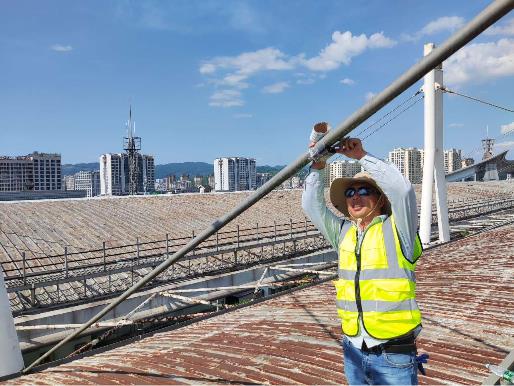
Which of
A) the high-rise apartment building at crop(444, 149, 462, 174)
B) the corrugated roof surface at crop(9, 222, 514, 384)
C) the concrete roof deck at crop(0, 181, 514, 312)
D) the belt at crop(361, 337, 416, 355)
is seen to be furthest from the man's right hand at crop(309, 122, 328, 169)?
the high-rise apartment building at crop(444, 149, 462, 174)

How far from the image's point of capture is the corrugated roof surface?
4371 mm

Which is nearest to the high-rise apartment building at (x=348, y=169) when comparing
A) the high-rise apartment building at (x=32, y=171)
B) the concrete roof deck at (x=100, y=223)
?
the concrete roof deck at (x=100, y=223)

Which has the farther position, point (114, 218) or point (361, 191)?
point (114, 218)

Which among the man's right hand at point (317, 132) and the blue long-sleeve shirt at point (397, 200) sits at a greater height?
the man's right hand at point (317, 132)

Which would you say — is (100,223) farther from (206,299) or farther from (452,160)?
(452,160)

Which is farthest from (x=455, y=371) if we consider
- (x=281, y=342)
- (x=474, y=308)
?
(x=474, y=308)

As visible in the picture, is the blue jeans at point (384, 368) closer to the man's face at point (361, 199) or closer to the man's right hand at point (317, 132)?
the man's face at point (361, 199)

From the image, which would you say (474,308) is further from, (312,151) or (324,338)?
(312,151)

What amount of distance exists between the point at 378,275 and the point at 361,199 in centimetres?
53

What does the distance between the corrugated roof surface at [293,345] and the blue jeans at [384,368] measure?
1.47 metres

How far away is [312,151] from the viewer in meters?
2.78

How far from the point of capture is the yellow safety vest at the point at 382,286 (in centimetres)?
260

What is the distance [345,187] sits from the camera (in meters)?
2.98

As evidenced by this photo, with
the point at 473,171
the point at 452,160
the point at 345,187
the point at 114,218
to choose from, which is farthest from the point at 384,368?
the point at 452,160
